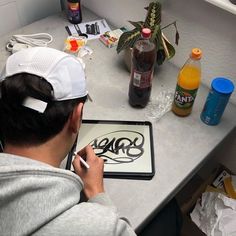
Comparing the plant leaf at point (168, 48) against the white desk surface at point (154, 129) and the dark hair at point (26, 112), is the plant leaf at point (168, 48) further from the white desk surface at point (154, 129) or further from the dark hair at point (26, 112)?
the dark hair at point (26, 112)

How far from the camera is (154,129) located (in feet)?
2.99

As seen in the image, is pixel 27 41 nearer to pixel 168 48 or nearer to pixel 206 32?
pixel 168 48

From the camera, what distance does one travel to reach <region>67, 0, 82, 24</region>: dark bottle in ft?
4.03

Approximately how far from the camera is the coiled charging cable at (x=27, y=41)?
1.12 m

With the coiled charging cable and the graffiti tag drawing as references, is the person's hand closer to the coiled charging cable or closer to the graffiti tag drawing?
the graffiti tag drawing

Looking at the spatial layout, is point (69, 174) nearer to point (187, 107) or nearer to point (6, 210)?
point (6, 210)

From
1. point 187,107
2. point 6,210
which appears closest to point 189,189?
point 187,107

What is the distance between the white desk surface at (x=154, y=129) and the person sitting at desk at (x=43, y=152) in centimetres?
10

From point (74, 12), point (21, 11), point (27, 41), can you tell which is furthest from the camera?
point (21, 11)

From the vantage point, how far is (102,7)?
4.23ft

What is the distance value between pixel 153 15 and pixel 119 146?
1.47ft

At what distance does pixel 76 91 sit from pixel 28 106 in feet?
0.37

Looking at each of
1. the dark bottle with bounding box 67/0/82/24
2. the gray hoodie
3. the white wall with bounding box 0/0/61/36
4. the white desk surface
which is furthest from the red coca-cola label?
the white wall with bounding box 0/0/61/36

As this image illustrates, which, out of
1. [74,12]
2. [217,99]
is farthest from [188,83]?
[74,12]
